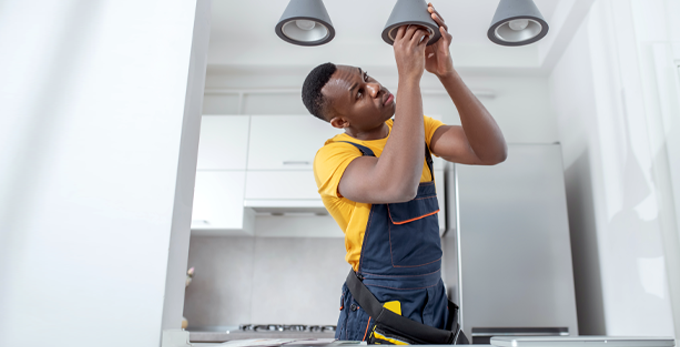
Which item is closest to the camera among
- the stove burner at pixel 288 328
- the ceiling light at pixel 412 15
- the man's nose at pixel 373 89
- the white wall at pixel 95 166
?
the white wall at pixel 95 166

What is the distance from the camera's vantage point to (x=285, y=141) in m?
3.03

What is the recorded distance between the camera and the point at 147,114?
707 millimetres

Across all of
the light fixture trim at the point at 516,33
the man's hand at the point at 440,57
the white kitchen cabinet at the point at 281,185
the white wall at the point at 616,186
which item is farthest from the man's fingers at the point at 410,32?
the white kitchen cabinet at the point at 281,185

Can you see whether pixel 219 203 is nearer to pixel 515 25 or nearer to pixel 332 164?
pixel 332 164

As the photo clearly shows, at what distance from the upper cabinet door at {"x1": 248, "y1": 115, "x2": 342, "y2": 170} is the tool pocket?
72.2 inches

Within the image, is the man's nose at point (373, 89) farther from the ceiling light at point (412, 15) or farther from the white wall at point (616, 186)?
the white wall at point (616, 186)

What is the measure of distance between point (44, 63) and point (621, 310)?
2481mm

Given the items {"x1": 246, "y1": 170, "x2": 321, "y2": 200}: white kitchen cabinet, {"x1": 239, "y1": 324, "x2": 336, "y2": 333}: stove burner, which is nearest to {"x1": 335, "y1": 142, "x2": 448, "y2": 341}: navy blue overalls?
{"x1": 239, "y1": 324, "x2": 336, "y2": 333}: stove burner

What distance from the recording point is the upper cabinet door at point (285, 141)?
9.79 feet

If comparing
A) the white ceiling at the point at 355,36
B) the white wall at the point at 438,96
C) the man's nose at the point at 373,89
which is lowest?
the man's nose at the point at 373,89

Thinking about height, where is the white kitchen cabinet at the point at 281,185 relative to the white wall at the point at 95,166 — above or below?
above

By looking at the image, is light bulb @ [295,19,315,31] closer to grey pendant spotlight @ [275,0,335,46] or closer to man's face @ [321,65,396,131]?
grey pendant spotlight @ [275,0,335,46]

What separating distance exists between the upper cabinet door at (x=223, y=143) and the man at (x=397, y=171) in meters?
1.79

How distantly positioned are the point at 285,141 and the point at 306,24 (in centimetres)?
193
